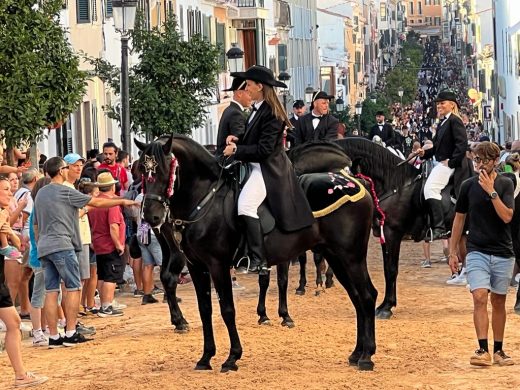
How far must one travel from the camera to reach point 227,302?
1423 cm

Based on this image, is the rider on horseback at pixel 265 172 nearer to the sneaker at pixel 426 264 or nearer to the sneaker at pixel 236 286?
the sneaker at pixel 236 286

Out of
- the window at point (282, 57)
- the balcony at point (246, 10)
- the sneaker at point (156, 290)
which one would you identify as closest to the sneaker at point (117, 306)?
the sneaker at point (156, 290)

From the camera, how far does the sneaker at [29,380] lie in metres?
13.8

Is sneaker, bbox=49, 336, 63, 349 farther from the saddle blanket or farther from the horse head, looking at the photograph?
the saddle blanket

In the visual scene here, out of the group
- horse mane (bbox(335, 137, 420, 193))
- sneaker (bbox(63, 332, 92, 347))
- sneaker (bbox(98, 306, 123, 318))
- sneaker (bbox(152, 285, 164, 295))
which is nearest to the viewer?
sneaker (bbox(63, 332, 92, 347))

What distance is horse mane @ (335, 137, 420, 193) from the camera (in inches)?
710

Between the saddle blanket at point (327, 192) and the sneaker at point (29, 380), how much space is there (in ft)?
Result: 9.48

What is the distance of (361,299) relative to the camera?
48.0 feet

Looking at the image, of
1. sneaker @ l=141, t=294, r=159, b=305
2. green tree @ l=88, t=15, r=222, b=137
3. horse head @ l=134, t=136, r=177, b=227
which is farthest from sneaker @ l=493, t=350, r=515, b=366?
green tree @ l=88, t=15, r=222, b=137

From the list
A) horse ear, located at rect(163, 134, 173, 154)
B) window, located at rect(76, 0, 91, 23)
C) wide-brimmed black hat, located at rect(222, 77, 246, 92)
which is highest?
window, located at rect(76, 0, 91, 23)

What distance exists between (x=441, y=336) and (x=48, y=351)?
407 cm

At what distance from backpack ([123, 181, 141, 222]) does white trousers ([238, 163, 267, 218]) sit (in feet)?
18.8

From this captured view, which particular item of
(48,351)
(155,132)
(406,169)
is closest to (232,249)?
(48,351)

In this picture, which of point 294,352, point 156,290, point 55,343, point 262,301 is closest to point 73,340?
point 55,343
